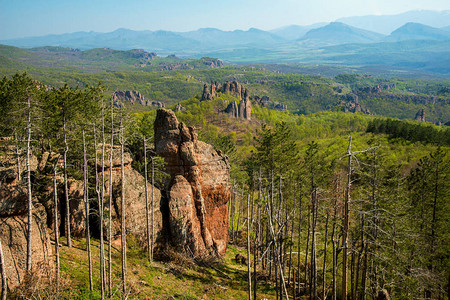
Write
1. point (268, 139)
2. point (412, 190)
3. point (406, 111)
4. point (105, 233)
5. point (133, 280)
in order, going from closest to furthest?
point (133, 280) < point (105, 233) < point (268, 139) < point (412, 190) < point (406, 111)

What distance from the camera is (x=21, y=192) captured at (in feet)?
43.9

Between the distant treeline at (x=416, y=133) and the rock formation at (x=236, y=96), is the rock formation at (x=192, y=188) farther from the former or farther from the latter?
the rock formation at (x=236, y=96)

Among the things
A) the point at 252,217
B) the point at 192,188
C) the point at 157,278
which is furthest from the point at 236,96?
the point at 157,278

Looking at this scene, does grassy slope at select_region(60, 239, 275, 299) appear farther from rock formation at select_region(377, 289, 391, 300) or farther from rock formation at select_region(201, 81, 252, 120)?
rock formation at select_region(201, 81, 252, 120)

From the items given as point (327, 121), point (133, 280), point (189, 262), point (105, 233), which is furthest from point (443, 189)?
point (327, 121)

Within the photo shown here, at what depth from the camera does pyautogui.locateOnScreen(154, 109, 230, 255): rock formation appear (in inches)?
890

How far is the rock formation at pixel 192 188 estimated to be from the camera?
890 inches

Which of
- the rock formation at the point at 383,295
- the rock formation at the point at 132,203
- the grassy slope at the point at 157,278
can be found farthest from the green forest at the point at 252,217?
the rock formation at the point at 383,295

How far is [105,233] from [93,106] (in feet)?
33.6

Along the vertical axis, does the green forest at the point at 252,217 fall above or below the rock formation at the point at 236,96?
below

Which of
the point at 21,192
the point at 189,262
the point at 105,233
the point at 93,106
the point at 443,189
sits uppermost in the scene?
Result: the point at 93,106

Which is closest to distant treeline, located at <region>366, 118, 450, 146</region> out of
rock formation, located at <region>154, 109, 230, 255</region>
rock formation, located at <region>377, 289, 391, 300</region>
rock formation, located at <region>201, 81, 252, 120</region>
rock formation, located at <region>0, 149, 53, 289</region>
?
rock formation, located at <region>201, 81, 252, 120</region>

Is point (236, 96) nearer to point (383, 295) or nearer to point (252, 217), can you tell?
point (252, 217)

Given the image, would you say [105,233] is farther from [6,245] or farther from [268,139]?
[268,139]
